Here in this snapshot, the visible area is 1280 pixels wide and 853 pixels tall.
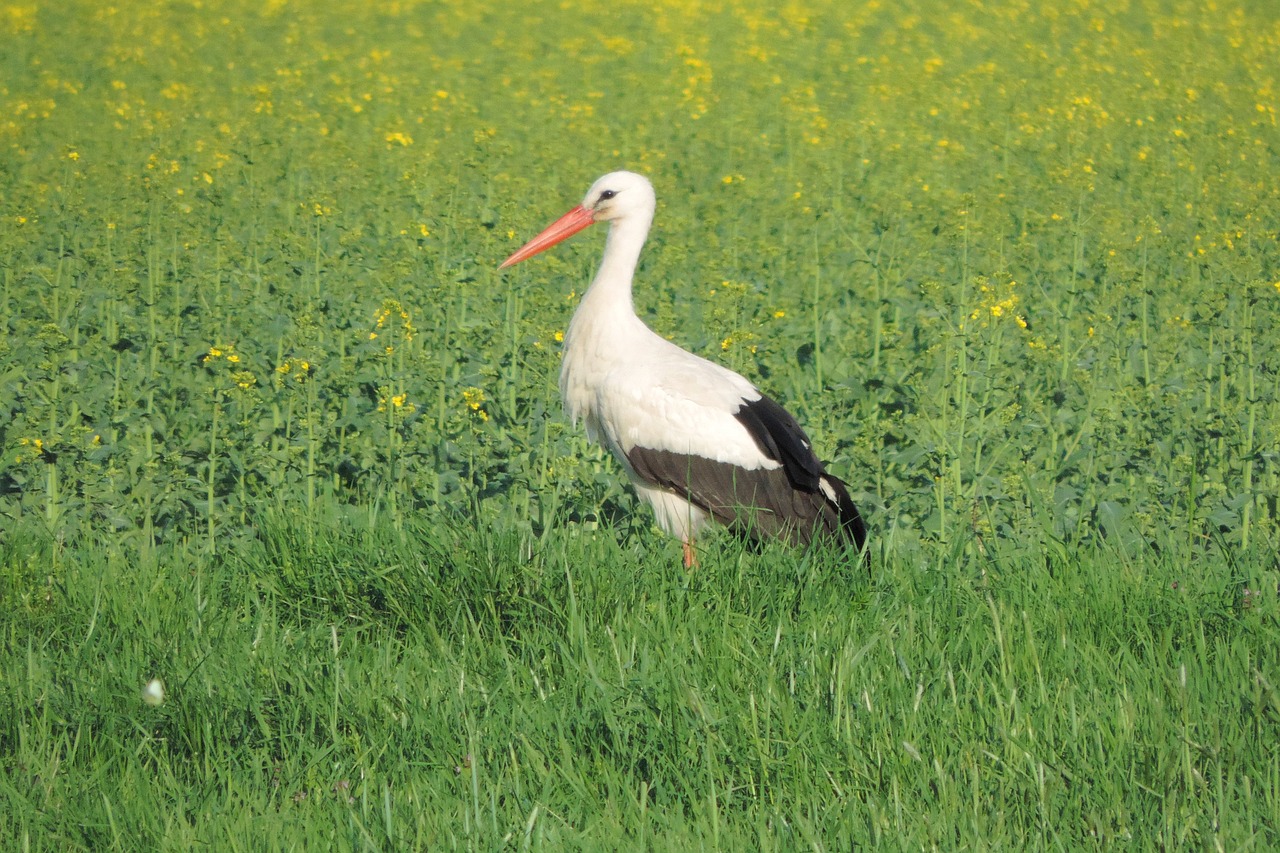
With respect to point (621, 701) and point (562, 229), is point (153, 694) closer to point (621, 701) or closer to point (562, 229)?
point (621, 701)

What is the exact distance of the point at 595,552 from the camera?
11.6ft

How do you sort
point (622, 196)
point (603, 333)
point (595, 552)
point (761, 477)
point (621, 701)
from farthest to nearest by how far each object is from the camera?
point (622, 196) < point (603, 333) < point (761, 477) < point (595, 552) < point (621, 701)

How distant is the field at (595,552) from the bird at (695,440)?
0.21m

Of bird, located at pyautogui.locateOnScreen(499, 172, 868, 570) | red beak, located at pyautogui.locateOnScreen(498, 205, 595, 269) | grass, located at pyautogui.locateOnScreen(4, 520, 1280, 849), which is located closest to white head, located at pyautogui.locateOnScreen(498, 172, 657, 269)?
red beak, located at pyautogui.locateOnScreen(498, 205, 595, 269)

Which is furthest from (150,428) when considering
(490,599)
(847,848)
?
(847,848)

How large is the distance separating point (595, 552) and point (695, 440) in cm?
84

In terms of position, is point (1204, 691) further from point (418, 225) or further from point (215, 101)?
point (215, 101)

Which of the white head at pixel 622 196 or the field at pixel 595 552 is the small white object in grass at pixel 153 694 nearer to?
the field at pixel 595 552

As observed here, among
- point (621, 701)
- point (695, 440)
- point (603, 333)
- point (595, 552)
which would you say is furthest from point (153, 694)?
point (603, 333)

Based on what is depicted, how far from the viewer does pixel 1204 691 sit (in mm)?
2811

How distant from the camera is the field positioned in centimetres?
252

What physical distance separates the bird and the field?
0.21m

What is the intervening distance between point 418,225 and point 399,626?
2.76m

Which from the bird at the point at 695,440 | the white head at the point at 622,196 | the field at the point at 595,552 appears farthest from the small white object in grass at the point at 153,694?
the white head at the point at 622,196
